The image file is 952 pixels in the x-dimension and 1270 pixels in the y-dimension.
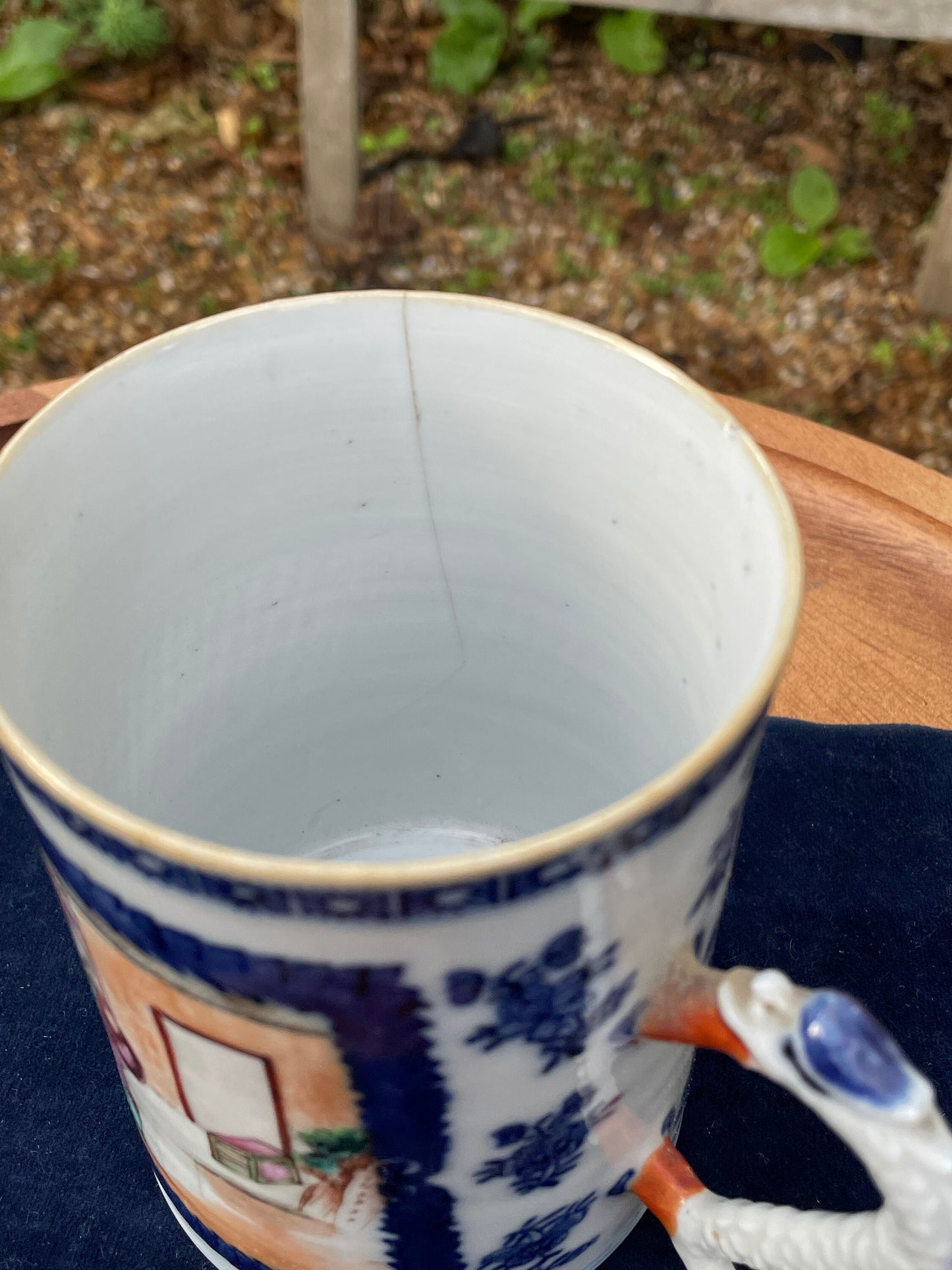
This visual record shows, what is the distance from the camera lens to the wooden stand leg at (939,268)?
4.33ft

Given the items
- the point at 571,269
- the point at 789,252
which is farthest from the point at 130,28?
the point at 789,252

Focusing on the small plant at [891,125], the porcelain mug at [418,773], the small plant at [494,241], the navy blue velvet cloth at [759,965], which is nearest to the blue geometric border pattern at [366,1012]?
the porcelain mug at [418,773]

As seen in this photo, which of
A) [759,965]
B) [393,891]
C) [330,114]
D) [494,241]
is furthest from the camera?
[494,241]

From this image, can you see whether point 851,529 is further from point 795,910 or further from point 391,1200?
point 391,1200

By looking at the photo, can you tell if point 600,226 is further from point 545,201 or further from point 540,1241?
point 540,1241

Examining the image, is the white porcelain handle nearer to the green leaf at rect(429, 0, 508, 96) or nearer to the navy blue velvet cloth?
the navy blue velvet cloth

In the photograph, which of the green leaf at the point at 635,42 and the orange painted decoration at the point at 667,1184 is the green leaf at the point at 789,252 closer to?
the green leaf at the point at 635,42

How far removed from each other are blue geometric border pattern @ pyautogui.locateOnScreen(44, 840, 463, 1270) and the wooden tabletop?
0.34m

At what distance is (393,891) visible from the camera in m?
0.25

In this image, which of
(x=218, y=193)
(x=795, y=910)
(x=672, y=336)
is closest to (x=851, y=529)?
(x=795, y=910)

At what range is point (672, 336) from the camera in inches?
55.6

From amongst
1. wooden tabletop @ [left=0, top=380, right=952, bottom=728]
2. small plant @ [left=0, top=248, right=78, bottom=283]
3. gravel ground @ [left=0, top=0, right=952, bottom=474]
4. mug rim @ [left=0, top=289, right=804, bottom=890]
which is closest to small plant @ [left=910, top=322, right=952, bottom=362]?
gravel ground @ [left=0, top=0, right=952, bottom=474]

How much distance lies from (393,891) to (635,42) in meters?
1.45

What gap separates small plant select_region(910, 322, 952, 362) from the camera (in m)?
1.40
